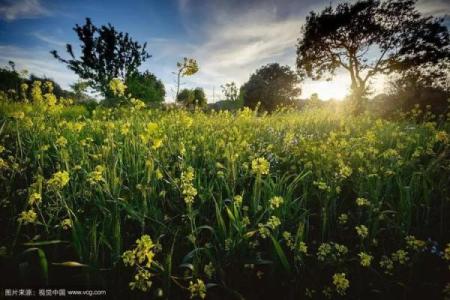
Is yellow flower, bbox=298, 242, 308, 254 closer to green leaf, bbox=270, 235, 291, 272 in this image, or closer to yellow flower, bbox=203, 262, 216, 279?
green leaf, bbox=270, 235, 291, 272

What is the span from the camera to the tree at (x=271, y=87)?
28906mm

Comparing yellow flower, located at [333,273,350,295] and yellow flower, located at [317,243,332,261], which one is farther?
yellow flower, located at [317,243,332,261]

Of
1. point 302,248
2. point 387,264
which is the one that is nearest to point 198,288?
point 302,248

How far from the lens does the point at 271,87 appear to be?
28984mm

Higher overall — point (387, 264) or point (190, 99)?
point (190, 99)

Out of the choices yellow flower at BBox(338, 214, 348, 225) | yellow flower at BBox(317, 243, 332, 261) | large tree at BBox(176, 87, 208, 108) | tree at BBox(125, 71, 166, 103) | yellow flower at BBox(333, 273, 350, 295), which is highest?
tree at BBox(125, 71, 166, 103)

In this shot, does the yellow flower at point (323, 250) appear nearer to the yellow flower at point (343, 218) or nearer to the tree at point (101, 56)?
the yellow flower at point (343, 218)

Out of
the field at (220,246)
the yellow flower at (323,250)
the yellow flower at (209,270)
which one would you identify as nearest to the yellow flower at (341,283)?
the field at (220,246)

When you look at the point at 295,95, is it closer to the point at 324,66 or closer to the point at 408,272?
the point at 324,66

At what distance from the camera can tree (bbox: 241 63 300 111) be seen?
2891cm

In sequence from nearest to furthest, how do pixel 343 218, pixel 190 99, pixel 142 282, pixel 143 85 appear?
1. pixel 142 282
2. pixel 343 218
3. pixel 190 99
4. pixel 143 85

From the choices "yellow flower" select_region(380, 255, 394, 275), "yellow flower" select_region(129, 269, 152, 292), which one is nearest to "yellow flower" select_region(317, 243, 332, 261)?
"yellow flower" select_region(380, 255, 394, 275)

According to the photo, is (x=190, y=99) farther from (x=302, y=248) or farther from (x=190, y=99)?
(x=302, y=248)

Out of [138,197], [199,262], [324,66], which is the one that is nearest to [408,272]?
[199,262]
